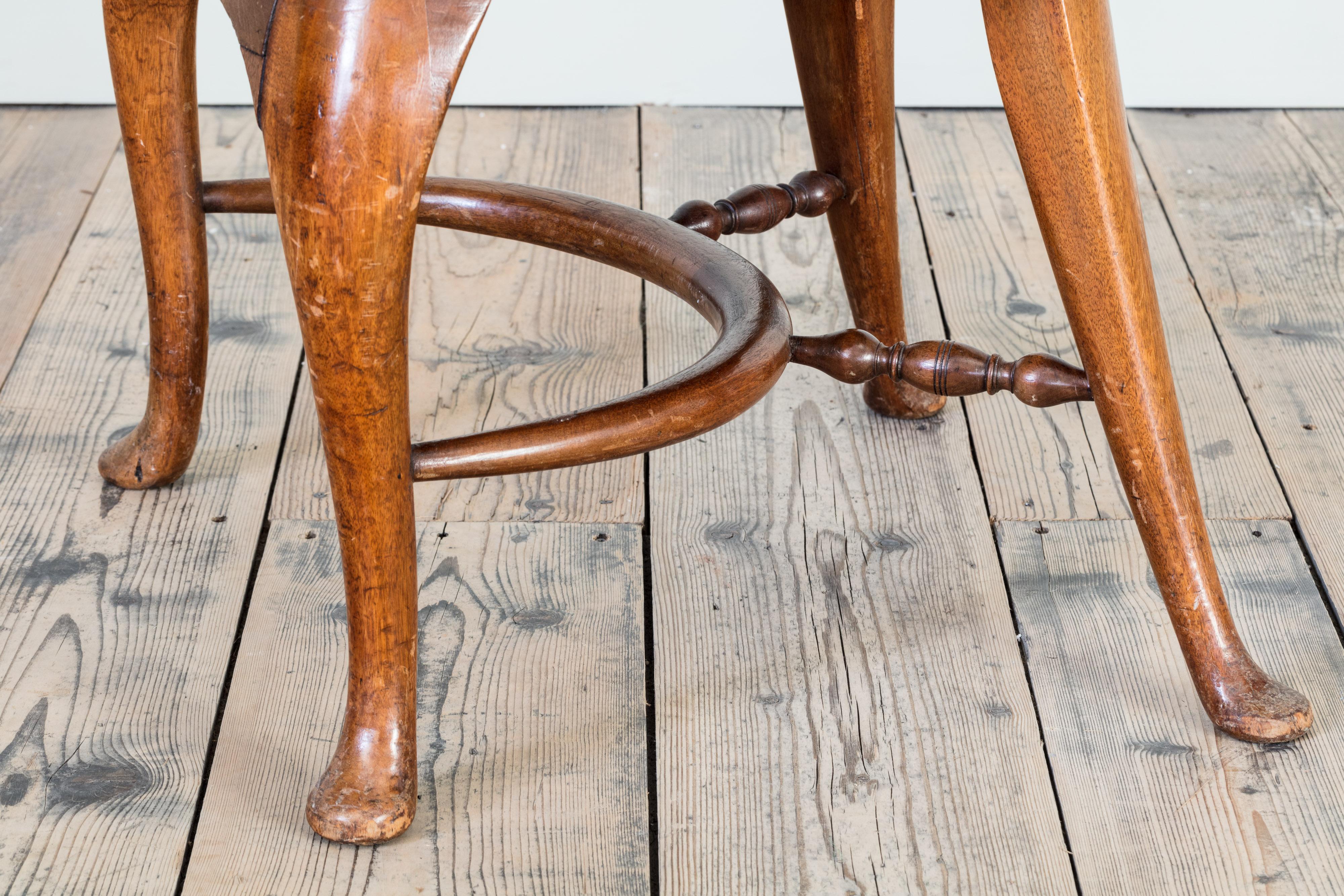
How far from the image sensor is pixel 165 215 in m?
1.01

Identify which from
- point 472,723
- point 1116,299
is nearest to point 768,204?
point 1116,299

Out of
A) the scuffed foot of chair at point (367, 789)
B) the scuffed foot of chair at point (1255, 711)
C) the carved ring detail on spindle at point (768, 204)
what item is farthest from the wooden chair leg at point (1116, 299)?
the scuffed foot of chair at point (367, 789)

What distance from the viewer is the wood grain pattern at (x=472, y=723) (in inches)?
30.6

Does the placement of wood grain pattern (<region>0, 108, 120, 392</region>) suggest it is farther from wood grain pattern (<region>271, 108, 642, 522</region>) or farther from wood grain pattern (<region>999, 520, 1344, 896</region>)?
wood grain pattern (<region>999, 520, 1344, 896</region>)

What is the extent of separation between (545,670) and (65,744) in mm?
295

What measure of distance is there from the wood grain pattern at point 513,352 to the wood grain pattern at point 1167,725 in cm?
32

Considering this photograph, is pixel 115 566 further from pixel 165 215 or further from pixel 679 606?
pixel 679 606

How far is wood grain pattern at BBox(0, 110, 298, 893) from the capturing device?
81 cm

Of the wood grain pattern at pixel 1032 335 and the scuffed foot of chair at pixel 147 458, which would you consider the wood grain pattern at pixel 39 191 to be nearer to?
the scuffed foot of chair at pixel 147 458

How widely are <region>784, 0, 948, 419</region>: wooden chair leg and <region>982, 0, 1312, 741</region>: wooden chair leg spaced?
0.21 metres

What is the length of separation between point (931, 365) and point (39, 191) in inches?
45.4

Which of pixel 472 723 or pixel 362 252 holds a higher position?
pixel 362 252

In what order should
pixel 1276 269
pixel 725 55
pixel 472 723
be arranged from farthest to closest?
pixel 725 55 < pixel 1276 269 < pixel 472 723

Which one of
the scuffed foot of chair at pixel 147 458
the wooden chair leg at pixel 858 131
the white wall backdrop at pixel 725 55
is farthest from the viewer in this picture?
the white wall backdrop at pixel 725 55
